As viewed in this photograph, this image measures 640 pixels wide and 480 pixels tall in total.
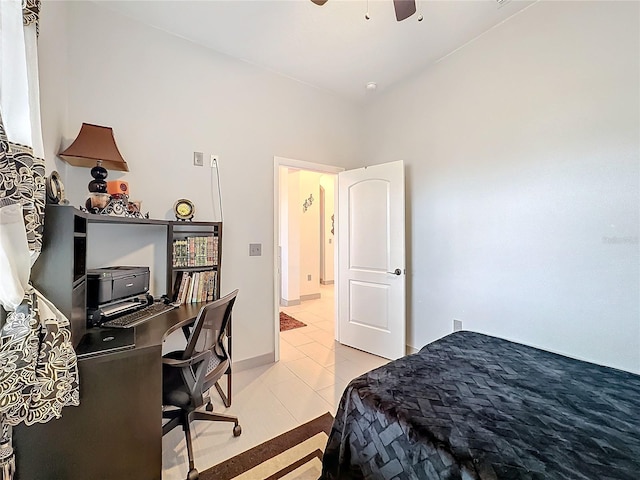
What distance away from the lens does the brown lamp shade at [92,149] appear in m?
1.78

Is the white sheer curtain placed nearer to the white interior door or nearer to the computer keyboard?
the computer keyboard

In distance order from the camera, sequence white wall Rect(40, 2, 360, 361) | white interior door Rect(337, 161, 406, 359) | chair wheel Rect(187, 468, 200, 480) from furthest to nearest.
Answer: white interior door Rect(337, 161, 406, 359) < white wall Rect(40, 2, 360, 361) < chair wheel Rect(187, 468, 200, 480)

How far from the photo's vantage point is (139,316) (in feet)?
5.82

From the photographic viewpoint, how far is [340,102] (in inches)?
134

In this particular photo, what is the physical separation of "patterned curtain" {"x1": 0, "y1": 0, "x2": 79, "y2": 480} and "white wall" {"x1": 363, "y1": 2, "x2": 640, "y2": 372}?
8.93 ft

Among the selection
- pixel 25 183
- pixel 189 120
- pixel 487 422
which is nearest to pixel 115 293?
pixel 25 183

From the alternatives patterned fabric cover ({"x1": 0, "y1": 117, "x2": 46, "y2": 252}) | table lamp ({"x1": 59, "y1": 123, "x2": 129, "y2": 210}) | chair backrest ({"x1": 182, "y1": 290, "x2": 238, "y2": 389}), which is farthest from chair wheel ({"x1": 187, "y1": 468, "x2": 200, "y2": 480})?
table lamp ({"x1": 59, "y1": 123, "x2": 129, "y2": 210})

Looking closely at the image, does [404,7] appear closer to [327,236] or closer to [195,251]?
[195,251]

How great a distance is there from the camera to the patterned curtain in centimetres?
93

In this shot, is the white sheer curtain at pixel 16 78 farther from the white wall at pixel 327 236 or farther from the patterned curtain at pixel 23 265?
the white wall at pixel 327 236

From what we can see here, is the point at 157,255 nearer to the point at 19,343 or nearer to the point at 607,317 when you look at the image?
the point at 19,343

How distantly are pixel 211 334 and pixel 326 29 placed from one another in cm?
Result: 245

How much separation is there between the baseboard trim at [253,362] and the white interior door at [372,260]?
93 centimetres

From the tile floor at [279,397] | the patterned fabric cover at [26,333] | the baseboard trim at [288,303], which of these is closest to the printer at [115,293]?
the patterned fabric cover at [26,333]
